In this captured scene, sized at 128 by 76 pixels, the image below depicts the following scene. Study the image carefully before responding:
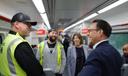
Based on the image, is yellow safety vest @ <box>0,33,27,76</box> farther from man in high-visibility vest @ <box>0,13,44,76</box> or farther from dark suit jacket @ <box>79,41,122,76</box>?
dark suit jacket @ <box>79,41,122,76</box>

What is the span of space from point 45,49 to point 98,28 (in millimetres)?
2875

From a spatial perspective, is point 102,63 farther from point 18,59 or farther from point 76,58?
point 76,58

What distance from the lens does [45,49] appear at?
19.3 feet

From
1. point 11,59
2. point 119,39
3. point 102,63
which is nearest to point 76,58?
point 11,59

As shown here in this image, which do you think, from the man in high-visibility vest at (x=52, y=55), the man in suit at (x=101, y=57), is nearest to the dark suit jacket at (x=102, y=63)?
the man in suit at (x=101, y=57)

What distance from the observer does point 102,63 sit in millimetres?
2830

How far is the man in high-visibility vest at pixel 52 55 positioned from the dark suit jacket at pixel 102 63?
9.65ft

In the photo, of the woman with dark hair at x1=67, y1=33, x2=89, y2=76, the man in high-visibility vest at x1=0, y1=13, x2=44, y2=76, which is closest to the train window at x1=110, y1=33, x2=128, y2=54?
the woman with dark hair at x1=67, y1=33, x2=89, y2=76

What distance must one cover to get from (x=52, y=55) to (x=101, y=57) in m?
3.13

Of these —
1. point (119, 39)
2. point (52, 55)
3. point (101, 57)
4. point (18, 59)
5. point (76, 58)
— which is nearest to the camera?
point (101, 57)

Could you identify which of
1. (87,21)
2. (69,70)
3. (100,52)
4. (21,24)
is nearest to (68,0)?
(69,70)

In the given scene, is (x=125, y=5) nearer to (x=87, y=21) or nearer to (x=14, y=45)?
(x=14, y=45)

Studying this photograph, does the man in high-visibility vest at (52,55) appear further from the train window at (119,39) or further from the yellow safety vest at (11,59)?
the train window at (119,39)

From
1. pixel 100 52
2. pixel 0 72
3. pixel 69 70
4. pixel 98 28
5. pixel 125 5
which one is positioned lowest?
pixel 69 70
